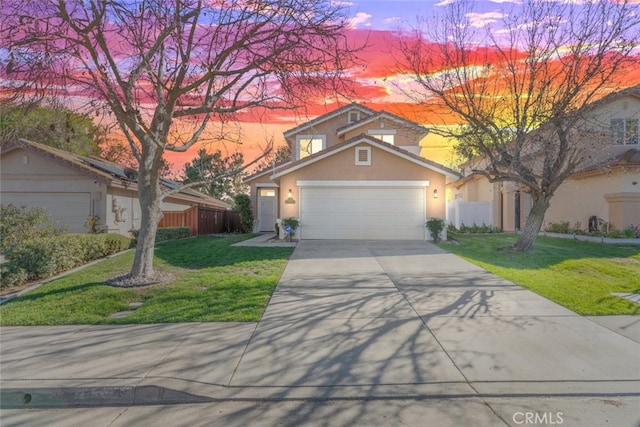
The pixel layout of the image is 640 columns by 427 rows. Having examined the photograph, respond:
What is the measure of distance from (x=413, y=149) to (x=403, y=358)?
19059 millimetres

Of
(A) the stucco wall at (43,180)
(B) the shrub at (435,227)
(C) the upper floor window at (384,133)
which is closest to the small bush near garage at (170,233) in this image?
(A) the stucco wall at (43,180)

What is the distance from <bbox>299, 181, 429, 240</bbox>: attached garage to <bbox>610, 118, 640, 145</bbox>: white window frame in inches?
361

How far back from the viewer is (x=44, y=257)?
10172mm

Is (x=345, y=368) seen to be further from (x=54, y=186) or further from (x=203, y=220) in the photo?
(x=203, y=220)

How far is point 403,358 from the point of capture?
199 inches

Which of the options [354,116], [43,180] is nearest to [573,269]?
[354,116]

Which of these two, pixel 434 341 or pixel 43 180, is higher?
pixel 43 180

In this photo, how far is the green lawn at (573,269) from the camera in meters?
7.61

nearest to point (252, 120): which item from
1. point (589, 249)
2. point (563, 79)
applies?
point (563, 79)

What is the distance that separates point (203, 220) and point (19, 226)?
1367 cm

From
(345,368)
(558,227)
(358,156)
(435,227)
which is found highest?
(358,156)

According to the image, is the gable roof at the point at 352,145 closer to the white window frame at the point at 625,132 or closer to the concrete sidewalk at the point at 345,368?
the white window frame at the point at 625,132

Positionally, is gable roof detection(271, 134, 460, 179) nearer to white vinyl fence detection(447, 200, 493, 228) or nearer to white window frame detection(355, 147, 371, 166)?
white window frame detection(355, 147, 371, 166)

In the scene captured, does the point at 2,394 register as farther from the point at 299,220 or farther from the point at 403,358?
the point at 299,220
